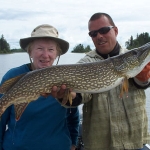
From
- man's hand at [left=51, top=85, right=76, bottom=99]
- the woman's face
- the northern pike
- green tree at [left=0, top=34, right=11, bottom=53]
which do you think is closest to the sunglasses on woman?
the northern pike

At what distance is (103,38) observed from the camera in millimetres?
3201

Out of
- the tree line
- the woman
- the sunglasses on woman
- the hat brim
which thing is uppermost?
the tree line

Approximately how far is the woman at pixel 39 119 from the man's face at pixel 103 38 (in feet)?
1.33

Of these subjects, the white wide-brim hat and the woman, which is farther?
the white wide-brim hat

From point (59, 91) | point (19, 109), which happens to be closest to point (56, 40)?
point (59, 91)

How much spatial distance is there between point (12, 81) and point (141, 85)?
1427 mm

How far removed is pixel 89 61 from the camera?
3299 mm

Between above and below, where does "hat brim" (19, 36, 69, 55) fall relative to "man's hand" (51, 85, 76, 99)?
above

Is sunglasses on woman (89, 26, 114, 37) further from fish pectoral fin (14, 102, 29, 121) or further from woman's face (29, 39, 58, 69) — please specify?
fish pectoral fin (14, 102, 29, 121)

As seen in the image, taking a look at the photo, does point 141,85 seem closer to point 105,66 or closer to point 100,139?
point 105,66

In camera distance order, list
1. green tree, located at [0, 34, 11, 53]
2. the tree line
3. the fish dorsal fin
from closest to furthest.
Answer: the fish dorsal fin, the tree line, green tree, located at [0, 34, 11, 53]

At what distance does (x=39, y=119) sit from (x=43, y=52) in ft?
2.49

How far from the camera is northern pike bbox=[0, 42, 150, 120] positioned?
2.99 m

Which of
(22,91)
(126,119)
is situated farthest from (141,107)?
(22,91)
